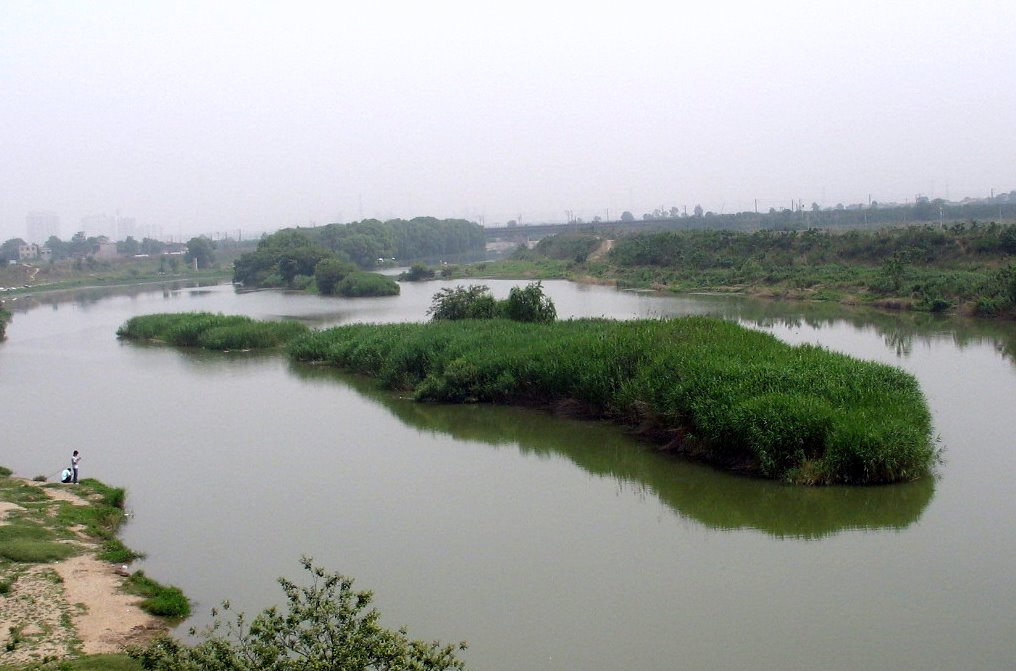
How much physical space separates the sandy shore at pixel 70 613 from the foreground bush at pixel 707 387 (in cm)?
718

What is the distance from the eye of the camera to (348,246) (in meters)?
73.1

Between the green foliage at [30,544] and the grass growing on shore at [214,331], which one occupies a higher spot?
the grass growing on shore at [214,331]

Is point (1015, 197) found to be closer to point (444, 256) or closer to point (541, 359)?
point (444, 256)

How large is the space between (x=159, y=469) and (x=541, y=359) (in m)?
6.50

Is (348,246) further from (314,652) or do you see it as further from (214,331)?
(314,652)

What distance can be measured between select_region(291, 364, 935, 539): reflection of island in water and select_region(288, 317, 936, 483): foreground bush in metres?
0.29

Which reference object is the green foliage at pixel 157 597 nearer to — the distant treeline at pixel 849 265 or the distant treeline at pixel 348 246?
the distant treeline at pixel 849 265

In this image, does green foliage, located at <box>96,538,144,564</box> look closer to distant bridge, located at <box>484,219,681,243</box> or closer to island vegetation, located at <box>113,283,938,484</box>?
island vegetation, located at <box>113,283,938,484</box>

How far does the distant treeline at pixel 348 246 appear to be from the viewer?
54219 mm

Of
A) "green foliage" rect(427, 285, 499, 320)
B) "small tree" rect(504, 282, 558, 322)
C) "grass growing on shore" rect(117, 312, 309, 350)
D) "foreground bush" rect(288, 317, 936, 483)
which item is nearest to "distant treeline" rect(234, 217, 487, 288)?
"grass growing on shore" rect(117, 312, 309, 350)

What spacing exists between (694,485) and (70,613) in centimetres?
707

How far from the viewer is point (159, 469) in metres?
13.6

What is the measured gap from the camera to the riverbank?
24.2 feet

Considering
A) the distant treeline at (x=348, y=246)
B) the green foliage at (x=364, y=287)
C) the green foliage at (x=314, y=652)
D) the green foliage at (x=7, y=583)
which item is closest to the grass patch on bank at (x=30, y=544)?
the green foliage at (x=7, y=583)
